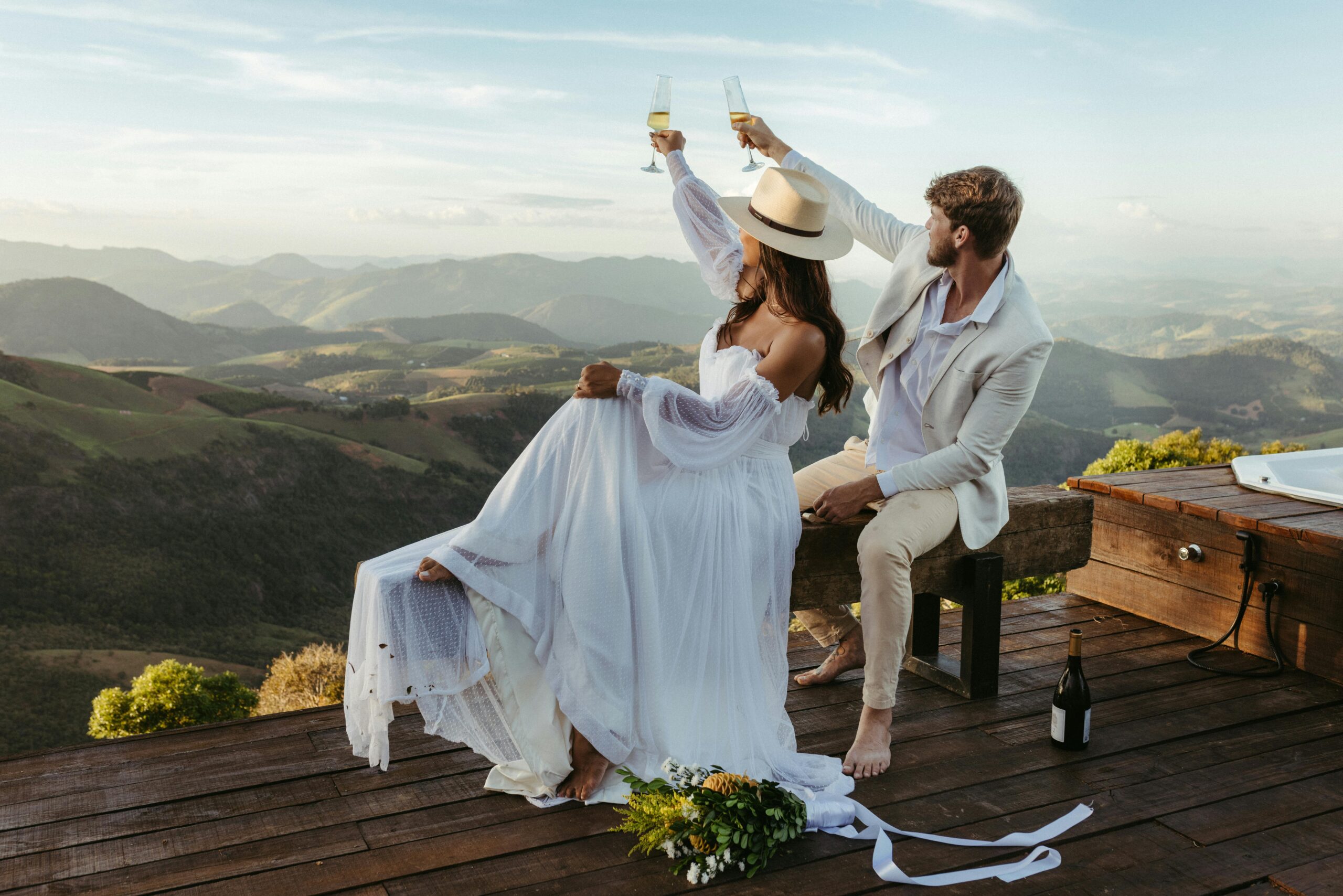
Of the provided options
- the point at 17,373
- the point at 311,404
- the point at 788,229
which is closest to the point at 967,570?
the point at 788,229

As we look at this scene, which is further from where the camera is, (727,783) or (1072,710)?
(1072,710)

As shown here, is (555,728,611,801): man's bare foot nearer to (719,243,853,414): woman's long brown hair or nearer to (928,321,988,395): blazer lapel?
(719,243,853,414): woman's long brown hair

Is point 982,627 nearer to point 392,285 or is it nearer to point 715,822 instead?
point 715,822

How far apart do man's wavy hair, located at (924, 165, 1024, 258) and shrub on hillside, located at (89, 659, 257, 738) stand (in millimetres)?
3343

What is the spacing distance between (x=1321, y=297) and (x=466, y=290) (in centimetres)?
1826

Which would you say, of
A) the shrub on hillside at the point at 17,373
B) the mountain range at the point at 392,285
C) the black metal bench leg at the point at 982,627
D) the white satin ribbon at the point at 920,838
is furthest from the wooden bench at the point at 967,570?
the mountain range at the point at 392,285

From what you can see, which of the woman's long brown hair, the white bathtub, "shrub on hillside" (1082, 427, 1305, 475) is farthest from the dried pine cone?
"shrub on hillside" (1082, 427, 1305, 475)

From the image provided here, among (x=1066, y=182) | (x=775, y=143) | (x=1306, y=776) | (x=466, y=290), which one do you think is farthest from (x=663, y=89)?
(x=466, y=290)

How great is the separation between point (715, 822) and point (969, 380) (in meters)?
1.33

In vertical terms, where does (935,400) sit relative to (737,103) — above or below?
below

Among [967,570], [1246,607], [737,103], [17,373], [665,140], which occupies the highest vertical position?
[737,103]

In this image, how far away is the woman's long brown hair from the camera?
2.31m

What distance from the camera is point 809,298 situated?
7.70 ft

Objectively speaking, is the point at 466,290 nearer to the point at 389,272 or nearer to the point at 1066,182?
the point at 389,272
